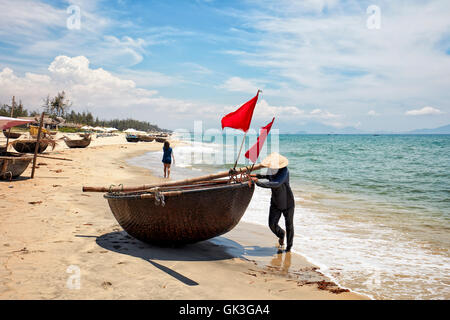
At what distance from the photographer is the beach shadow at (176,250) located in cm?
468

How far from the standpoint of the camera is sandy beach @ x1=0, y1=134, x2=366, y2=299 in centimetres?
352

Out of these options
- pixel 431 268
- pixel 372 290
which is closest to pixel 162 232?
pixel 372 290

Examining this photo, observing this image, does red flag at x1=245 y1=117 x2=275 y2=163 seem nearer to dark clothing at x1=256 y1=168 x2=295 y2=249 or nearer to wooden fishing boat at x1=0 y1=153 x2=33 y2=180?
dark clothing at x1=256 y1=168 x2=295 y2=249

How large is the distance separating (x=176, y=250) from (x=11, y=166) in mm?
7799

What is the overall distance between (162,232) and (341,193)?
399 inches

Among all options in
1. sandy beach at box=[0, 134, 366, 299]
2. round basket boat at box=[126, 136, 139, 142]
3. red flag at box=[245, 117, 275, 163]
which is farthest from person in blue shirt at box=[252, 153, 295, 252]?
round basket boat at box=[126, 136, 139, 142]

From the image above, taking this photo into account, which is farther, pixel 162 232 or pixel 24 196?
pixel 24 196

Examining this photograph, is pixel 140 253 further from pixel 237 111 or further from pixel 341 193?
pixel 341 193

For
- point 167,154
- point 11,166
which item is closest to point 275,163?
point 11,166

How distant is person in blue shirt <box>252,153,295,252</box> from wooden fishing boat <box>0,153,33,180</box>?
27.6 feet

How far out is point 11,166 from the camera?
1000 cm

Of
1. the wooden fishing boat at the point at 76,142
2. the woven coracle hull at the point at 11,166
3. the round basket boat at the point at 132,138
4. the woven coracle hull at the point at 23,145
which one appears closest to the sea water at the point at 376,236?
the woven coracle hull at the point at 11,166

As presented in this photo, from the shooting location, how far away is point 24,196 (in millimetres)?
7930

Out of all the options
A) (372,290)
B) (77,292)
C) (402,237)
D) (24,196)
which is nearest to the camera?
(77,292)
